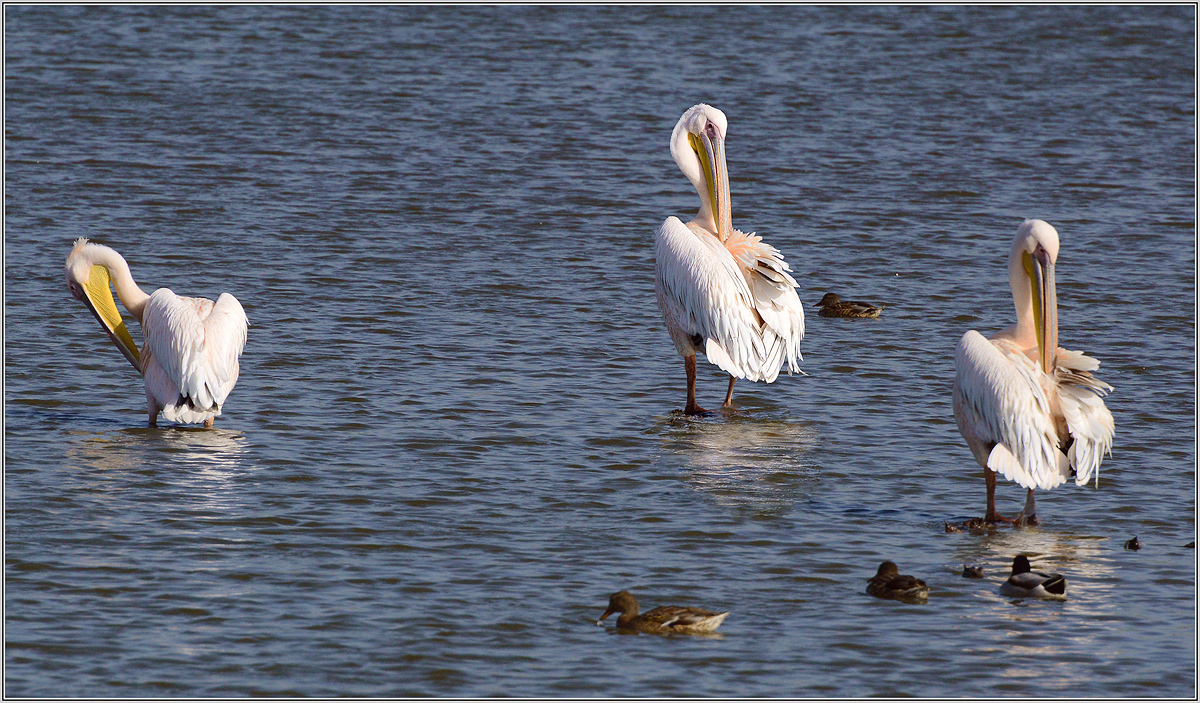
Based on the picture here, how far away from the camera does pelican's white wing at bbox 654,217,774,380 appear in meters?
8.14

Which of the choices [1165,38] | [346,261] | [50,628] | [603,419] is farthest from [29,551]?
[1165,38]

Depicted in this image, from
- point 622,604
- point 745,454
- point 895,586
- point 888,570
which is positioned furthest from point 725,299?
point 622,604

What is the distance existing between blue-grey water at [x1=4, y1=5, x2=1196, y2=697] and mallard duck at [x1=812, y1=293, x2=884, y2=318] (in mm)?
72

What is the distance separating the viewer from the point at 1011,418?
6250 mm

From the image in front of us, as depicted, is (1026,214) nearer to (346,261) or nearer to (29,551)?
(346,261)

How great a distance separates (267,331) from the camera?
9.20 m

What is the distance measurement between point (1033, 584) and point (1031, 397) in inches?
36.5

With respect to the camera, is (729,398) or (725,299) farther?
(729,398)

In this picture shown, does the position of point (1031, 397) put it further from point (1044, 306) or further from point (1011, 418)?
point (1044, 306)

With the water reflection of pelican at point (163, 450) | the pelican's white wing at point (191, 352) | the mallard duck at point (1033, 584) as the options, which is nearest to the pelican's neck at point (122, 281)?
the pelican's white wing at point (191, 352)

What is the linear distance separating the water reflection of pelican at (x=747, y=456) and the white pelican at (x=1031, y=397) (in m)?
0.86

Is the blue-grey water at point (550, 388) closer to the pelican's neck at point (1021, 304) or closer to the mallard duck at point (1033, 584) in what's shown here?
the mallard duck at point (1033, 584)

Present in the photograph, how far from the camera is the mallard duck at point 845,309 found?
978 cm

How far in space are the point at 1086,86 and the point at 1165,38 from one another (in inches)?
127
